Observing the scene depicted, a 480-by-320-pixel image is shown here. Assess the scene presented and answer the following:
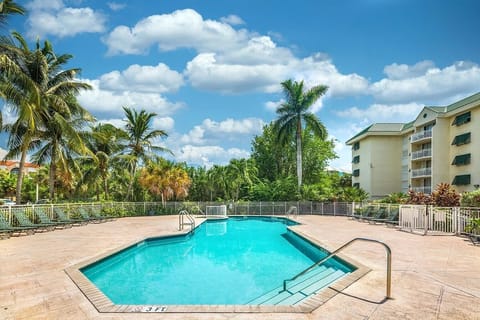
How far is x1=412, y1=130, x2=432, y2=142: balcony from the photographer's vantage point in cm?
3092

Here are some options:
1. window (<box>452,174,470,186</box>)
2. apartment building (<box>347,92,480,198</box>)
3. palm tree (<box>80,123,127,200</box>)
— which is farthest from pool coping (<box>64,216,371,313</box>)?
window (<box>452,174,470,186</box>)

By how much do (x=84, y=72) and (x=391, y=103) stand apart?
19148mm

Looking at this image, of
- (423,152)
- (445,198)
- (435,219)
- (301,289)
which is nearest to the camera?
(301,289)

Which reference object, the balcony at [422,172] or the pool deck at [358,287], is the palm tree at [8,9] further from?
the balcony at [422,172]

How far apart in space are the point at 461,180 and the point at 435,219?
1603cm

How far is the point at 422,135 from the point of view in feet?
104

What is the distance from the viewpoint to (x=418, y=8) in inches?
606

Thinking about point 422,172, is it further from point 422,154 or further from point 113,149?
point 113,149

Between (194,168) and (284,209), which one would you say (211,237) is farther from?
(194,168)

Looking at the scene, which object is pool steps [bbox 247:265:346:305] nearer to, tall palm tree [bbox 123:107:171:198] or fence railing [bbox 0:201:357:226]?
fence railing [bbox 0:201:357:226]

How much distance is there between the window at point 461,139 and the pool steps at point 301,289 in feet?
76.7

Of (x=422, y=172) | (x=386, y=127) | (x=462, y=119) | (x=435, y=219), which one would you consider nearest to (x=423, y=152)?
(x=422, y=172)

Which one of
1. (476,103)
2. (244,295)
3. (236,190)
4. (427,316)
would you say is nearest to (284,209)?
(236,190)

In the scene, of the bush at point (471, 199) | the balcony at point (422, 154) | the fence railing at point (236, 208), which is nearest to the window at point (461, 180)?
the balcony at point (422, 154)
